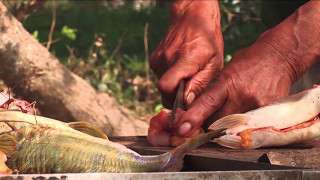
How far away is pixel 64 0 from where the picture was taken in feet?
54.2

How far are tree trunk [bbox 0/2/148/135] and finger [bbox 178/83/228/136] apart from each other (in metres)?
2.01

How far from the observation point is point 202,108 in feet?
10.7

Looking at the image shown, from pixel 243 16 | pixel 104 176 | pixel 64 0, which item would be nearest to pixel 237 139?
pixel 104 176

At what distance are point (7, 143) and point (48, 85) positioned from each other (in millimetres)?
3264

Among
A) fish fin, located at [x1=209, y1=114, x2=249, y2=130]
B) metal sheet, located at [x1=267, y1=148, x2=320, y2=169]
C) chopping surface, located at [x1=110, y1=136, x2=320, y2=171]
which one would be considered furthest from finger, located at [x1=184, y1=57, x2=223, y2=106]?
metal sheet, located at [x1=267, y1=148, x2=320, y2=169]

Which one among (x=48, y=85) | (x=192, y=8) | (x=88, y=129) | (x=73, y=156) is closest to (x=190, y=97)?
(x=192, y=8)

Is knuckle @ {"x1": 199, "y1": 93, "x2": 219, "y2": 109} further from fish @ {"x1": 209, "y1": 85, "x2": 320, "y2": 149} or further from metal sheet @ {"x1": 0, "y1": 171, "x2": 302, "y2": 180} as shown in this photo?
metal sheet @ {"x1": 0, "y1": 171, "x2": 302, "y2": 180}

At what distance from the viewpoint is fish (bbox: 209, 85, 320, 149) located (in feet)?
10.2

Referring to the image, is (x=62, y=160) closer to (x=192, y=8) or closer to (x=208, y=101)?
(x=208, y=101)

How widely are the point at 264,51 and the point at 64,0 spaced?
43.7ft

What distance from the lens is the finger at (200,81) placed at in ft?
12.0

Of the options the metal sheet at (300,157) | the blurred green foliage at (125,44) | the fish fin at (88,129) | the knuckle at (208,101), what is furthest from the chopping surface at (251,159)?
the blurred green foliage at (125,44)

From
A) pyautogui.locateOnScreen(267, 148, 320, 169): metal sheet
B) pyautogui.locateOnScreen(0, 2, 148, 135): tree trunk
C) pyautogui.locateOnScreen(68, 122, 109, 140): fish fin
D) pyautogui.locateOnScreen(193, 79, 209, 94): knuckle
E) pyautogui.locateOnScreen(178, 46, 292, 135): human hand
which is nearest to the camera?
pyautogui.locateOnScreen(68, 122, 109, 140): fish fin

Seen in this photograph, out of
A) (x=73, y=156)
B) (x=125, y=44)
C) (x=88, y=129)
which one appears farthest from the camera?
(x=125, y=44)
